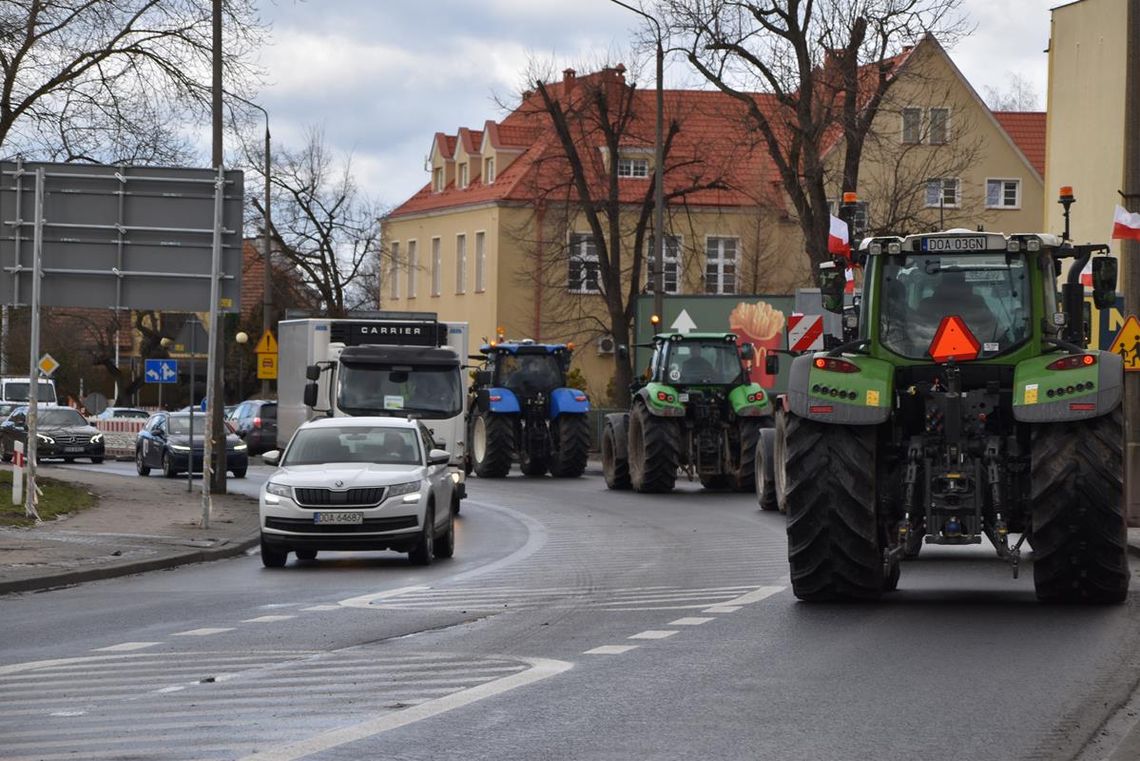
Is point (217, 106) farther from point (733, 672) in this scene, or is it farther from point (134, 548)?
point (733, 672)

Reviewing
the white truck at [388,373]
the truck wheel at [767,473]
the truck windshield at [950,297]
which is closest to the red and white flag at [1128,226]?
the truck windshield at [950,297]

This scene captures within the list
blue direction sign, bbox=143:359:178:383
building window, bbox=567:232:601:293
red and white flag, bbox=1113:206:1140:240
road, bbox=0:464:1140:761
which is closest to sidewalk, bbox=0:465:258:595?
road, bbox=0:464:1140:761

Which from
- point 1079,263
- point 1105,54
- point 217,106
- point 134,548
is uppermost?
point 1105,54

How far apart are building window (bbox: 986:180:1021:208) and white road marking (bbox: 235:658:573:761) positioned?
68.5 metres

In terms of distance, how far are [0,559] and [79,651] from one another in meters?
7.94

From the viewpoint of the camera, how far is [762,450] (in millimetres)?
30328

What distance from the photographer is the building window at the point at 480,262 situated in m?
80.5

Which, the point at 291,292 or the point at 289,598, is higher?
the point at 291,292

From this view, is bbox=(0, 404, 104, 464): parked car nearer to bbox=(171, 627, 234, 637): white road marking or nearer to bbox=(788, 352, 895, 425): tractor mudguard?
bbox=(171, 627, 234, 637): white road marking

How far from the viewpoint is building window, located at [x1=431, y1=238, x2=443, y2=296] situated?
280 feet

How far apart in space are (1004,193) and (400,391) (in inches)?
1916

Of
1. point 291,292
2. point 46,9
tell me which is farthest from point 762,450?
point 291,292

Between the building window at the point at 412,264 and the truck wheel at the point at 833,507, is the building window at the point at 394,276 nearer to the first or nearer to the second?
the building window at the point at 412,264

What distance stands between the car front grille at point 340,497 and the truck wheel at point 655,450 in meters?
13.5
